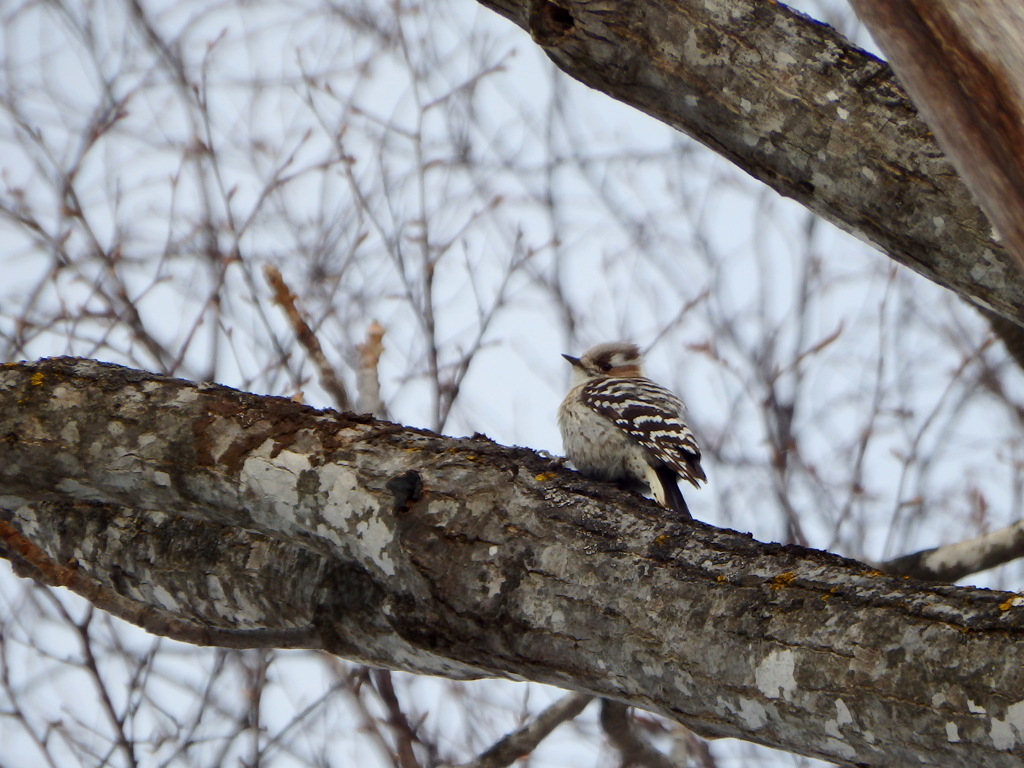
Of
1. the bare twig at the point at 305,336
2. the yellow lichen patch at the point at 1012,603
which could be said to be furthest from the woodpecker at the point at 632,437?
the yellow lichen patch at the point at 1012,603

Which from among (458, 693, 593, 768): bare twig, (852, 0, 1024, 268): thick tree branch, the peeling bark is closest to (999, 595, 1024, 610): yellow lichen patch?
the peeling bark

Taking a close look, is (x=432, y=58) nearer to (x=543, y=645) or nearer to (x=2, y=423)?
(x=2, y=423)

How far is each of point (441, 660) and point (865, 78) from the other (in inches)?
66.3

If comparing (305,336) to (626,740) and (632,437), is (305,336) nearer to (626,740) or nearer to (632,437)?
(632,437)

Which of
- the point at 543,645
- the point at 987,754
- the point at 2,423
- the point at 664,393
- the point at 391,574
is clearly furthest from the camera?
the point at 664,393

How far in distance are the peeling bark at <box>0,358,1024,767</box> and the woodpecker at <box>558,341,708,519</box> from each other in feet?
→ 7.64

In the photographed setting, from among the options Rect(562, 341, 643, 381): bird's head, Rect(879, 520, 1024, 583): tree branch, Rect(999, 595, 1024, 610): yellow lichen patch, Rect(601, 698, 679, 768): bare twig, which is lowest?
Rect(999, 595, 1024, 610): yellow lichen patch

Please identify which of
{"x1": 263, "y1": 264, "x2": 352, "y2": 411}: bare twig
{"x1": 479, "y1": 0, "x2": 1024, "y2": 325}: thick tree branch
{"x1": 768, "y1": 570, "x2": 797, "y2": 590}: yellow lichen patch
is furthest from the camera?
{"x1": 263, "y1": 264, "x2": 352, "y2": 411}: bare twig

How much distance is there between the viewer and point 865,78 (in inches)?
92.9

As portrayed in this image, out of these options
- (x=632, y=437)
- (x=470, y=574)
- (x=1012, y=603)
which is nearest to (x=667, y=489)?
(x=632, y=437)

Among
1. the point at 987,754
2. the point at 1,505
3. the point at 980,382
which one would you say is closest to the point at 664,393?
the point at 980,382

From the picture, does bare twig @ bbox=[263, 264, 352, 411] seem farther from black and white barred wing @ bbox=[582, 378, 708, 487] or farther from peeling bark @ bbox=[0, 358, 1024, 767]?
peeling bark @ bbox=[0, 358, 1024, 767]

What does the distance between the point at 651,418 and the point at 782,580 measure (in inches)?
119

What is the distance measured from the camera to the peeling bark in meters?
1.88
